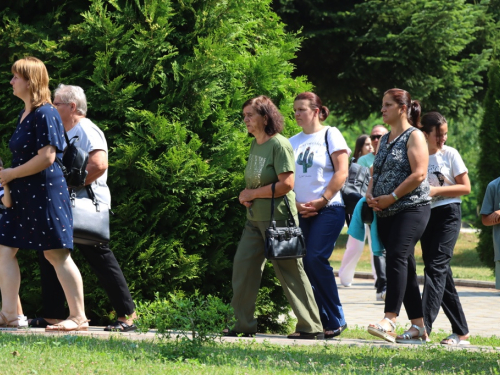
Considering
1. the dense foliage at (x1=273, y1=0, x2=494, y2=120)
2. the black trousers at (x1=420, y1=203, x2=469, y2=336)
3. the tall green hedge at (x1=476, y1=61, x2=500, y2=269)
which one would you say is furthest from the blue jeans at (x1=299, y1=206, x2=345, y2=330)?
the dense foliage at (x1=273, y1=0, x2=494, y2=120)

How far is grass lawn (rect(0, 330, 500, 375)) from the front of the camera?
4809 millimetres

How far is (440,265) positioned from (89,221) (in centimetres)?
291

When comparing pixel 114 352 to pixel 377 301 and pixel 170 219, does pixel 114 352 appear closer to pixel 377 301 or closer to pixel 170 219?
pixel 170 219

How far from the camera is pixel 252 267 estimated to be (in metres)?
7.12

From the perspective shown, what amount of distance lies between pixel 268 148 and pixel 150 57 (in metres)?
1.46

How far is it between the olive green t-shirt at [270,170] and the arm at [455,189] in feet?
4.06

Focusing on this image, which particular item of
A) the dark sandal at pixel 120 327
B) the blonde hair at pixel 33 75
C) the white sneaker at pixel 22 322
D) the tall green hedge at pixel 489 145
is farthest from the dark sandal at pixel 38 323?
the tall green hedge at pixel 489 145

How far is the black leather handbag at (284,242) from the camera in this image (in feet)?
22.2

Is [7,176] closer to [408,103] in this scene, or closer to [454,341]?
[408,103]

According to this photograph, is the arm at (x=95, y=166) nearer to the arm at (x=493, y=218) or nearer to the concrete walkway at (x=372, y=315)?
the concrete walkway at (x=372, y=315)

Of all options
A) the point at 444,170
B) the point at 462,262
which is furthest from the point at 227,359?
the point at 462,262

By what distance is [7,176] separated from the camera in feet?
21.3

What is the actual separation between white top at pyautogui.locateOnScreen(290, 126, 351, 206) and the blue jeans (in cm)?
14

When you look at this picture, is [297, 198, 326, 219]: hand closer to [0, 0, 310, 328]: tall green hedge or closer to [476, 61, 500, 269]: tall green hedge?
[0, 0, 310, 328]: tall green hedge
